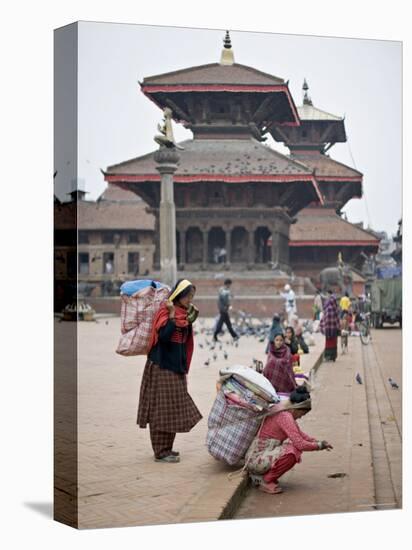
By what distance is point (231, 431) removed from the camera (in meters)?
6.83

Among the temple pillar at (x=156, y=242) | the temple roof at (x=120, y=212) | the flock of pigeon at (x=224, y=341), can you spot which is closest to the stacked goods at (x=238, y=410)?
the flock of pigeon at (x=224, y=341)

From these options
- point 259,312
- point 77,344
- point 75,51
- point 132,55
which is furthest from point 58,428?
point 259,312

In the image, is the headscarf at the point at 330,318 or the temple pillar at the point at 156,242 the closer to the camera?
the headscarf at the point at 330,318

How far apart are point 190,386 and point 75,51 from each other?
4.83m

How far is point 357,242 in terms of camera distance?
17312 millimetres

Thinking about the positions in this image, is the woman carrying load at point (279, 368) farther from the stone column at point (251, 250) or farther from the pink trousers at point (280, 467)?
the stone column at point (251, 250)

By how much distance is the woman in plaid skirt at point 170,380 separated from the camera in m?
6.79

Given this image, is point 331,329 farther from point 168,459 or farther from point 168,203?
point 168,459

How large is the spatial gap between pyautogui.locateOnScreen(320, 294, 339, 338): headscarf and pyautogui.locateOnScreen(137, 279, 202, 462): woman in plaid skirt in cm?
705

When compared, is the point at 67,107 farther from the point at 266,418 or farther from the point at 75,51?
the point at 266,418

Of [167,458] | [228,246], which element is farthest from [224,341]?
[167,458]

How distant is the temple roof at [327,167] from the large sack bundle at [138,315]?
3.65m

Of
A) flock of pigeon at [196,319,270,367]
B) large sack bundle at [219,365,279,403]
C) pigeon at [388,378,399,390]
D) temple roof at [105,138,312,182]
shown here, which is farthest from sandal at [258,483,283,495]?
temple roof at [105,138,312,182]

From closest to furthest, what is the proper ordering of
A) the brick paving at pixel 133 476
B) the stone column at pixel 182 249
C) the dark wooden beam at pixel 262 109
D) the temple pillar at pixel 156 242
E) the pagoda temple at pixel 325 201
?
the brick paving at pixel 133 476 → the pagoda temple at pixel 325 201 → the dark wooden beam at pixel 262 109 → the temple pillar at pixel 156 242 → the stone column at pixel 182 249
